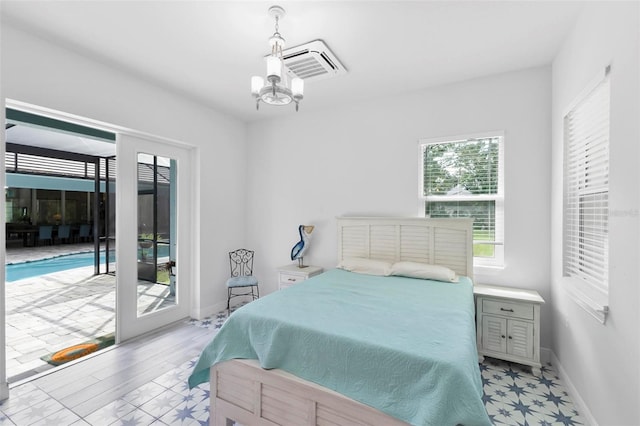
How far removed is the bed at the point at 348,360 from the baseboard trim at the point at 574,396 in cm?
93

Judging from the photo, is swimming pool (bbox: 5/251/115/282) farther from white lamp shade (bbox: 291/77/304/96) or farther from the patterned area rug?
white lamp shade (bbox: 291/77/304/96)

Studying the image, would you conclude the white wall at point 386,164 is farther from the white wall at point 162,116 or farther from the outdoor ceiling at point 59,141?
the outdoor ceiling at point 59,141

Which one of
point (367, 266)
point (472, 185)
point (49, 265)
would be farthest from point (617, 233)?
point (49, 265)

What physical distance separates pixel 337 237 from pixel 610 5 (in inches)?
118

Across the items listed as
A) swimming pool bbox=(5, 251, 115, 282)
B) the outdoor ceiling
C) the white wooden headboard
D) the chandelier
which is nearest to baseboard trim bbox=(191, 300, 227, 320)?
the white wooden headboard

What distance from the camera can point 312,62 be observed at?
258cm

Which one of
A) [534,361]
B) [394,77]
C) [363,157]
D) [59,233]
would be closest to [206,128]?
[363,157]

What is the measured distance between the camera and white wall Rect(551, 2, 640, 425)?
1349mm

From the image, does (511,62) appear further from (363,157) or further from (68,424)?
(68,424)

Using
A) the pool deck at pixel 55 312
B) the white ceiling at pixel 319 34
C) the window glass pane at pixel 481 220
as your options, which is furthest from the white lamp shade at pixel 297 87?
the pool deck at pixel 55 312

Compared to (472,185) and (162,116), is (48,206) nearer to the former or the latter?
(162,116)

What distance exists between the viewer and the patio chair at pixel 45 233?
8.99 metres

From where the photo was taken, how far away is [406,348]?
1393 mm

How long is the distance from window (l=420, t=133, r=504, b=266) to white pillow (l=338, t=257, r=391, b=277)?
825 millimetres
